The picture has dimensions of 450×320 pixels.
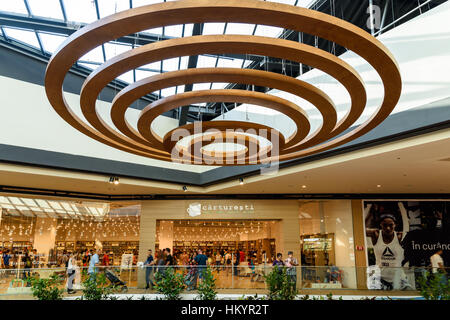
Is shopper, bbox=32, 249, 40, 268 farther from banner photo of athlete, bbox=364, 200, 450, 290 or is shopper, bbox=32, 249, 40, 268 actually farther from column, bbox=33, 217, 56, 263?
banner photo of athlete, bbox=364, 200, 450, 290

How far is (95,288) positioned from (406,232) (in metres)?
13.8

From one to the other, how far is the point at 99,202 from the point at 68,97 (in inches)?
254

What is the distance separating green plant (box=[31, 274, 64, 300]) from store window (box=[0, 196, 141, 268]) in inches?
310

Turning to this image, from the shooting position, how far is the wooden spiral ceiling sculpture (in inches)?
141

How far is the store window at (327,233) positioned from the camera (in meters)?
16.8

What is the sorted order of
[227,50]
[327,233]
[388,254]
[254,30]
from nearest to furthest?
[227,50] → [254,30] → [388,254] → [327,233]

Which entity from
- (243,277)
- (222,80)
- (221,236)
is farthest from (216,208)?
(222,80)

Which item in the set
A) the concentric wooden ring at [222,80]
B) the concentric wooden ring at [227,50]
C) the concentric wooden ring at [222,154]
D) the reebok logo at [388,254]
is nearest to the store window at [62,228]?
the concentric wooden ring at [222,154]

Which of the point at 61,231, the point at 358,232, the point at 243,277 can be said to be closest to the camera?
the point at 243,277

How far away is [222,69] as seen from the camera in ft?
15.7

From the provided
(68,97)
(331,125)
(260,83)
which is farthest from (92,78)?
(68,97)

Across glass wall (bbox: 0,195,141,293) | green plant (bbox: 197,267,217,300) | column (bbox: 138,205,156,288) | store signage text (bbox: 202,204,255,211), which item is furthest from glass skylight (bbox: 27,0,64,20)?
store signage text (bbox: 202,204,255,211)

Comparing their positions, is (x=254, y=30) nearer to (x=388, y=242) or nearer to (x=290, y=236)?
(x=290, y=236)

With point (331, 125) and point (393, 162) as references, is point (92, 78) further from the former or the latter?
point (393, 162)
